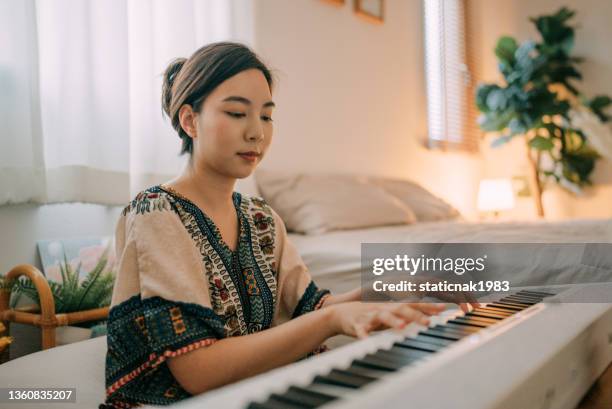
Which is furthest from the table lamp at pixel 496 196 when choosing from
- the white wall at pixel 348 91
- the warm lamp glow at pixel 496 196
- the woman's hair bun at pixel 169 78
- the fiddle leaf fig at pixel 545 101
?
the woman's hair bun at pixel 169 78

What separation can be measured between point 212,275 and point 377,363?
498 mm

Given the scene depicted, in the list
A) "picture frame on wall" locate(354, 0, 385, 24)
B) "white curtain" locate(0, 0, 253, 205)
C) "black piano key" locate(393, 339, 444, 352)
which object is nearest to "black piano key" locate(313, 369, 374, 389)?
"black piano key" locate(393, 339, 444, 352)

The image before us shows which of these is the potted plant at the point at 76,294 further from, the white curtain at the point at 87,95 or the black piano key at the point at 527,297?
the black piano key at the point at 527,297

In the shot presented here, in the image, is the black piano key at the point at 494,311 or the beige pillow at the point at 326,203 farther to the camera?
the beige pillow at the point at 326,203

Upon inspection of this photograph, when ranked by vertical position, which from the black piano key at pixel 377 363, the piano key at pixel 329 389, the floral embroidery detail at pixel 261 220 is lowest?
the black piano key at pixel 377 363

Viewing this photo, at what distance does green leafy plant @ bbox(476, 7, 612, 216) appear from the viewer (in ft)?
14.4

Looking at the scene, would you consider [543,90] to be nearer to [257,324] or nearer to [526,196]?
[526,196]

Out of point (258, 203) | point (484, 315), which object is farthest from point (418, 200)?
point (484, 315)

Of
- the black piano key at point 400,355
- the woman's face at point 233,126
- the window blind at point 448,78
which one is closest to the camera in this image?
the black piano key at point 400,355

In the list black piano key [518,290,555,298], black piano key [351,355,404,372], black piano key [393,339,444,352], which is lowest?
black piano key [518,290,555,298]

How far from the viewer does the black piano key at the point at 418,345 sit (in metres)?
0.49

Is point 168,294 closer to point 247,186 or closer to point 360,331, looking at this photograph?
point 360,331

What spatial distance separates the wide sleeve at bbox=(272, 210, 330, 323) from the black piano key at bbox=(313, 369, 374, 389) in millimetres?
608

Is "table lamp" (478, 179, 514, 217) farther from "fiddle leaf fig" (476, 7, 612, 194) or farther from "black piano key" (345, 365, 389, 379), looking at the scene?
"black piano key" (345, 365, 389, 379)
